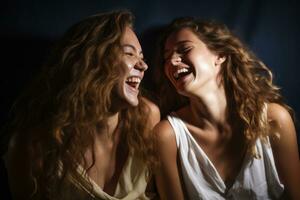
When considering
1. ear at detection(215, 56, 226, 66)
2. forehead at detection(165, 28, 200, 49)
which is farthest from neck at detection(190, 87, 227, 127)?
forehead at detection(165, 28, 200, 49)

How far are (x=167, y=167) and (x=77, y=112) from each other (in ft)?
1.41

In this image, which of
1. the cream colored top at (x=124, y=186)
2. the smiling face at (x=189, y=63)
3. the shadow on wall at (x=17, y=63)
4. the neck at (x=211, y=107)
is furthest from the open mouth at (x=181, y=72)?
the shadow on wall at (x=17, y=63)

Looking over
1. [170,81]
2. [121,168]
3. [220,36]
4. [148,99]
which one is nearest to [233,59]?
[220,36]

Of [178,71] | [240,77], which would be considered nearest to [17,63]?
[178,71]

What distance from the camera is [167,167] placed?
1409mm

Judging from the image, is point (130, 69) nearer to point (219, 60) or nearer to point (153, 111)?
point (153, 111)

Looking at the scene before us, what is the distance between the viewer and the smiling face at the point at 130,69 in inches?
49.8

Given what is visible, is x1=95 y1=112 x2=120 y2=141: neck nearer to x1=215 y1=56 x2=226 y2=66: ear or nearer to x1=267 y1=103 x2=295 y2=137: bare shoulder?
x1=215 y1=56 x2=226 y2=66: ear

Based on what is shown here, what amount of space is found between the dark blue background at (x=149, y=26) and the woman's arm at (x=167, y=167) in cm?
25

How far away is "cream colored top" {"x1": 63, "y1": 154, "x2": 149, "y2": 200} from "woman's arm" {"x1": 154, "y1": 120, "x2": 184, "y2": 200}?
7 centimetres

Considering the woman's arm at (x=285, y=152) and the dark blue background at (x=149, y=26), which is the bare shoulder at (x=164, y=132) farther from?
the woman's arm at (x=285, y=152)

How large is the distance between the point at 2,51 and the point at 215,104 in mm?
906

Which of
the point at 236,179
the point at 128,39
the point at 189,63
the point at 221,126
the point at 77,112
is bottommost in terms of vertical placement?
the point at 236,179

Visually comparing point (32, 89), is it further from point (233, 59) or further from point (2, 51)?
point (233, 59)
